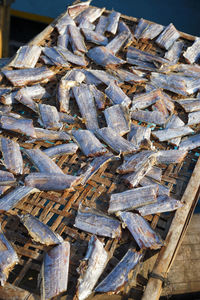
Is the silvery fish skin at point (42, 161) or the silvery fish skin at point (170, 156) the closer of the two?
the silvery fish skin at point (42, 161)

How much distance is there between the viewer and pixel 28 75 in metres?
3.11

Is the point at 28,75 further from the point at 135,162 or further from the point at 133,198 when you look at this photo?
the point at 133,198

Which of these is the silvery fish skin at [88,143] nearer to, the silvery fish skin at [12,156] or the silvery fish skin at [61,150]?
the silvery fish skin at [61,150]

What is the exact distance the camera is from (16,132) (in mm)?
2621

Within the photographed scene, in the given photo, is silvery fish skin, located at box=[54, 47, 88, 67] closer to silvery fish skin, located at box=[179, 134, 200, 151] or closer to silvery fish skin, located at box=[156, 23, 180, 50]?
silvery fish skin, located at box=[156, 23, 180, 50]

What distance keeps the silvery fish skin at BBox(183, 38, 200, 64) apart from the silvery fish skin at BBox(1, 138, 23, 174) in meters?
2.09

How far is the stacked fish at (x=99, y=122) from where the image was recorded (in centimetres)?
194

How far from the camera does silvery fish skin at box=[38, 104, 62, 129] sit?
270 cm

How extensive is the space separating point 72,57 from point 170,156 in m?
1.52

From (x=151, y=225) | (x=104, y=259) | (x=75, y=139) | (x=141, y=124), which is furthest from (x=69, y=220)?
(x=141, y=124)

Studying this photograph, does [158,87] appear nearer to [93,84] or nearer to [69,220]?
[93,84]

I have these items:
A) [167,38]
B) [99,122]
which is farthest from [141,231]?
[167,38]

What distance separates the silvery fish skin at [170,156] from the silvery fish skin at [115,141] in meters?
0.20

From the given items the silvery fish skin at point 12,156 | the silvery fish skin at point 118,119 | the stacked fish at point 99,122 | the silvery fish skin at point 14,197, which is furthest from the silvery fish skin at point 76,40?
the silvery fish skin at point 14,197
